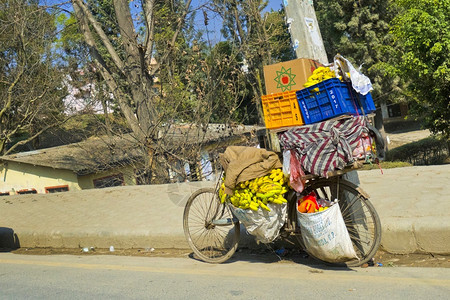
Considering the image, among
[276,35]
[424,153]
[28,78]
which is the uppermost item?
[276,35]

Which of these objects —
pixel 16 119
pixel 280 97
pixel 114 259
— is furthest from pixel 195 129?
pixel 16 119

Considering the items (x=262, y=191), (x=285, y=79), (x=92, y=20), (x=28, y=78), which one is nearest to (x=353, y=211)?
(x=262, y=191)

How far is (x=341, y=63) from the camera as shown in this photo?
4.87 meters

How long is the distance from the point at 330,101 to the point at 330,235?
1384 mm

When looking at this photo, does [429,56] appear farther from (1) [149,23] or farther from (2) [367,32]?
(2) [367,32]

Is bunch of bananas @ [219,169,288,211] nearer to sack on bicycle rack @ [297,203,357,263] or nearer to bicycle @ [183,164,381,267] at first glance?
bicycle @ [183,164,381,267]

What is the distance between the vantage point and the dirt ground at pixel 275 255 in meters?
4.96

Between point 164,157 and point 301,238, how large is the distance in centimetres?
788

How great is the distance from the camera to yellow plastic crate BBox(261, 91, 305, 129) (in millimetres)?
5094

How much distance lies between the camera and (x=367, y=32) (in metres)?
31.9

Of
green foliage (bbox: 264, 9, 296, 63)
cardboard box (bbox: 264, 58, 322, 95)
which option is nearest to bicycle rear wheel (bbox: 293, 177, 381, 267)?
cardboard box (bbox: 264, 58, 322, 95)

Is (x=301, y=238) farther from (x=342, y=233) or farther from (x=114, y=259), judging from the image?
(x=114, y=259)

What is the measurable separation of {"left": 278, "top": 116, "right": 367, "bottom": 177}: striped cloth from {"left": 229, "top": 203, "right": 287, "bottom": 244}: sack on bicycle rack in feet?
2.11

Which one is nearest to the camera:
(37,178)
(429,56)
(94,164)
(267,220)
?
(267,220)
